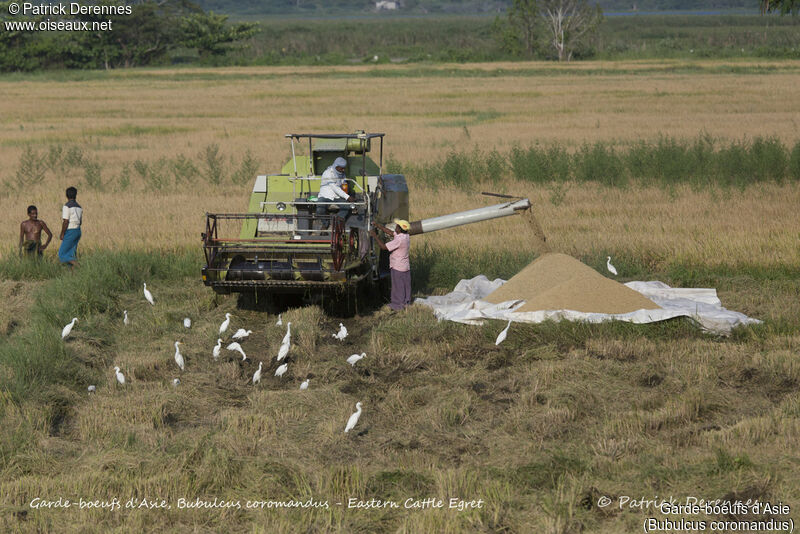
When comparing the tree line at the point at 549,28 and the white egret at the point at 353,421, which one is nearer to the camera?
the white egret at the point at 353,421

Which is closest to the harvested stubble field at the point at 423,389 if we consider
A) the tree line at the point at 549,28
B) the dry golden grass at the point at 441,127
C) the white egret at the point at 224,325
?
the dry golden grass at the point at 441,127

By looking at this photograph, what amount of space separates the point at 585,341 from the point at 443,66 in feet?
210

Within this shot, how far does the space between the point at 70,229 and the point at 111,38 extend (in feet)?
244

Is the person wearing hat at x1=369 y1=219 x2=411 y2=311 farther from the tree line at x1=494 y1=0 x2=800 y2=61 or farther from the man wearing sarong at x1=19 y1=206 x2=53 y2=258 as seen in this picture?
the tree line at x1=494 y1=0 x2=800 y2=61

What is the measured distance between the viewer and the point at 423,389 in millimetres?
9016

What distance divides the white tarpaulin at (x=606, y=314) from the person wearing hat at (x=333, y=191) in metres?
1.52

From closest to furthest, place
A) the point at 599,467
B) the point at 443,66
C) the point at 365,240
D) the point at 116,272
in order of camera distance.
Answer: the point at 599,467 → the point at 365,240 → the point at 116,272 → the point at 443,66

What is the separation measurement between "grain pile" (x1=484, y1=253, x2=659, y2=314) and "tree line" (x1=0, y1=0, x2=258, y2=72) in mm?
72177

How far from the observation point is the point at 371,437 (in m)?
7.94

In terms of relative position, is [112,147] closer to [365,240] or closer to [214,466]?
[365,240]

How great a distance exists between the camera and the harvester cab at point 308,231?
11.0 m

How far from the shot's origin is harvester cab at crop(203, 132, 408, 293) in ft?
35.9

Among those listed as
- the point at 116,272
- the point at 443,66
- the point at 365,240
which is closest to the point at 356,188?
the point at 365,240

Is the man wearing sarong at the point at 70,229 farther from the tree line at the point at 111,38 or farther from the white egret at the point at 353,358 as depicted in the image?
the tree line at the point at 111,38
